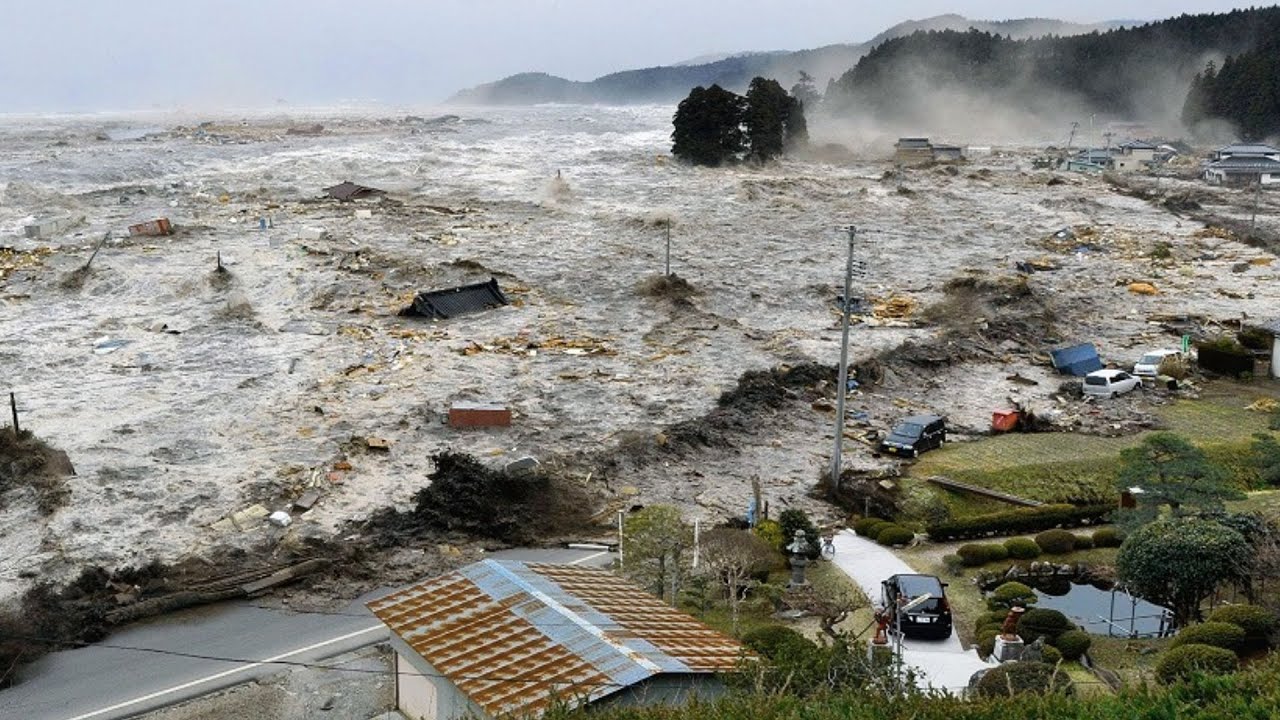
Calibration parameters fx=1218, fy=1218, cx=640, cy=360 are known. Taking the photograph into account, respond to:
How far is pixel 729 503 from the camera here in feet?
78.8

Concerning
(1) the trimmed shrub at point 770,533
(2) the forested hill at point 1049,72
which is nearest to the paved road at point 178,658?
(1) the trimmed shrub at point 770,533

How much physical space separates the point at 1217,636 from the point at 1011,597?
3.23 m

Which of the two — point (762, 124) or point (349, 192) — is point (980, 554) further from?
point (762, 124)

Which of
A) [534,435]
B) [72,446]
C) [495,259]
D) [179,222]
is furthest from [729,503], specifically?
[179,222]

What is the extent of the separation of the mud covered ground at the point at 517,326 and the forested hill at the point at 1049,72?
227ft

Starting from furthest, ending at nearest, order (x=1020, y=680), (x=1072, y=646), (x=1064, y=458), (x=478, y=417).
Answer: (x=478, y=417) < (x=1064, y=458) < (x=1072, y=646) < (x=1020, y=680)

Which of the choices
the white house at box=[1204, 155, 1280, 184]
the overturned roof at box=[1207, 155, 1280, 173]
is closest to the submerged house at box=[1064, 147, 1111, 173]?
the overturned roof at box=[1207, 155, 1280, 173]

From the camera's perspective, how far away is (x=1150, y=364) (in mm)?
32594

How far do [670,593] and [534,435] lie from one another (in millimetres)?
9285

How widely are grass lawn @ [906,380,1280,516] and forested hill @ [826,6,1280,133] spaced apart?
110394 millimetres

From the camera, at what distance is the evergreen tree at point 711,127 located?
268 ft

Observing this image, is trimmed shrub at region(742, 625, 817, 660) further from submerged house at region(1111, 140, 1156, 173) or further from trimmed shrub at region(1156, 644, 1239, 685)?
submerged house at region(1111, 140, 1156, 173)

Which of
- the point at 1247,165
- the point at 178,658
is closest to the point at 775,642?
the point at 178,658

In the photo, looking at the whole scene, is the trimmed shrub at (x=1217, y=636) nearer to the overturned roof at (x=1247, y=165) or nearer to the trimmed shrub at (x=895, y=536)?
the trimmed shrub at (x=895, y=536)
